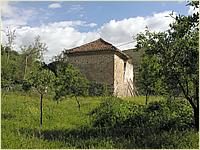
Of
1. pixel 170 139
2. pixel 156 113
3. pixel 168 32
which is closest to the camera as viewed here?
pixel 170 139

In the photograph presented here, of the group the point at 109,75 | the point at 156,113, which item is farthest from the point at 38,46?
the point at 156,113

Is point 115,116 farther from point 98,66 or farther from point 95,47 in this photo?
point 95,47

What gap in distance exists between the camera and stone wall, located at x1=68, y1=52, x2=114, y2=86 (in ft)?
121

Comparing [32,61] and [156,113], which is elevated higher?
[32,61]

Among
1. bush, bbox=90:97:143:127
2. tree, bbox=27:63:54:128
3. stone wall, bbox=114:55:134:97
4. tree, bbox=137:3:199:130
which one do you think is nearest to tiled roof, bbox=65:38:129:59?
stone wall, bbox=114:55:134:97

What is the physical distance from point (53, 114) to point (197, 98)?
8.14 meters

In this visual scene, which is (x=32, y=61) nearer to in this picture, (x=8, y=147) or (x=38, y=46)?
(x=38, y=46)

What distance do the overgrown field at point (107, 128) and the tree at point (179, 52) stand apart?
4.47ft

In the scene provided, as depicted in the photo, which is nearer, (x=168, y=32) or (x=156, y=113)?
(x=168, y=32)

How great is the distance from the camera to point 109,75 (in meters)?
36.9

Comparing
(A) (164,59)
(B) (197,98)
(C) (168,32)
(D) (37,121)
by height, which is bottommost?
(D) (37,121)

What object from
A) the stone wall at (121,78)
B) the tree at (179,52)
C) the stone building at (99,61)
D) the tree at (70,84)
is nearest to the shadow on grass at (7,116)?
the tree at (70,84)

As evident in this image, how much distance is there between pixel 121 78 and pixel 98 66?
175 inches

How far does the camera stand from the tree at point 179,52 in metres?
8.82
